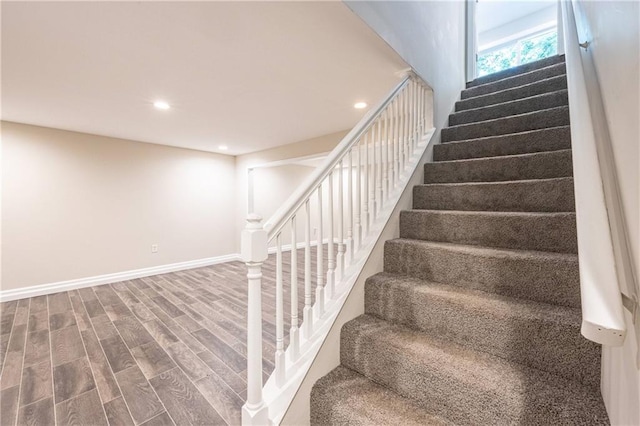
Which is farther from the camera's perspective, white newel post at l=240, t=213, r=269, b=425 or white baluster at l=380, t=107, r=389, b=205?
white baluster at l=380, t=107, r=389, b=205

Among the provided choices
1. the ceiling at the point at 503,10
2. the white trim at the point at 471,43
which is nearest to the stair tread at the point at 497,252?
the white trim at the point at 471,43

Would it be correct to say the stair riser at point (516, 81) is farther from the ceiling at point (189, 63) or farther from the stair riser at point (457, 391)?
the stair riser at point (457, 391)

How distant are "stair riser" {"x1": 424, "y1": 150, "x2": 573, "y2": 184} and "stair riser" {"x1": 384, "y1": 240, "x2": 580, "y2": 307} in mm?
750

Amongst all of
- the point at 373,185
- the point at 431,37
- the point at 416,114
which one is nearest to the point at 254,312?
the point at 373,185

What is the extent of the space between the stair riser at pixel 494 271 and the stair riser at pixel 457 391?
1.33 feet

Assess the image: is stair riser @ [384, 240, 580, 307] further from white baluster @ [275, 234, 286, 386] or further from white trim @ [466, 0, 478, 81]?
white trim @ [466, 0, 478, 81]

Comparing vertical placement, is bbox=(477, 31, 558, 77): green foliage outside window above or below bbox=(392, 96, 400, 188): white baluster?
above

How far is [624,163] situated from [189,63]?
7.49ft

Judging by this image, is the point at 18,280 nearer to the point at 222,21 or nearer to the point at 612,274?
the point at 222,21

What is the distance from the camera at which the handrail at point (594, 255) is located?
0.43 metres

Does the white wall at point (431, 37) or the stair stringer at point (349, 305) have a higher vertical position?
the white wall at point (431, 37)

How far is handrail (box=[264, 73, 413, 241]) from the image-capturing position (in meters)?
1.13

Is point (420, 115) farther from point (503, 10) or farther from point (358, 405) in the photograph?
point (503, 10)

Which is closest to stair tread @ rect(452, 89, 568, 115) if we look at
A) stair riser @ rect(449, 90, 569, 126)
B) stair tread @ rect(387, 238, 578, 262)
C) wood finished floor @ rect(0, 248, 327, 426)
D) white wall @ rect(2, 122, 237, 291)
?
stair riser @ rect(449, 90, 569, 126)
